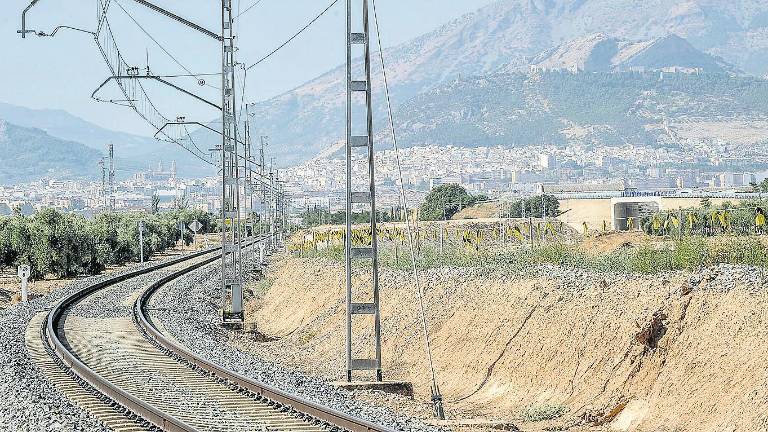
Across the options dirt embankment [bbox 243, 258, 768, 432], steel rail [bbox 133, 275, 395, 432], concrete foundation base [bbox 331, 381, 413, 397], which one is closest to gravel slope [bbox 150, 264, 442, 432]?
concrete foundation base [bbox 331, 381, 413, 397]

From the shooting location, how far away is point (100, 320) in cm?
3488

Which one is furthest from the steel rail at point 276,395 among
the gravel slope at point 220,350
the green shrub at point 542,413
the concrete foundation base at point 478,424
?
the green shrub at point 542,413

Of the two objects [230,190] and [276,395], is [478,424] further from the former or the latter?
[230,190]

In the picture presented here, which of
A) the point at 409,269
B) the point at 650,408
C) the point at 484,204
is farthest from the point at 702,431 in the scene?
the point at 484,204

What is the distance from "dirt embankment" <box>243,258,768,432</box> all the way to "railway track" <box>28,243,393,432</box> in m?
3.08

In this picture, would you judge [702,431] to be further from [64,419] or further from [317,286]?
[317,286]

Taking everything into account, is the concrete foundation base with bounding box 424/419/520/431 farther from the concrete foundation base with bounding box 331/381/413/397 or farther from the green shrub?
the concrete foundation base with bounding box 331/381/413/397

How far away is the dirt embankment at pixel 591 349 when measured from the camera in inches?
645

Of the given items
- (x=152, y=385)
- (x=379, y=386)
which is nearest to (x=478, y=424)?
(x=379, y=386)

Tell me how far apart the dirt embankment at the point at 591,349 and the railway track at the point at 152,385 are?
308 cm

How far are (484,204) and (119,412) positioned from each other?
12019 cm

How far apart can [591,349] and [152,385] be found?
7198 mm

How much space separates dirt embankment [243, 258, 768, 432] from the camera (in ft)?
53.8

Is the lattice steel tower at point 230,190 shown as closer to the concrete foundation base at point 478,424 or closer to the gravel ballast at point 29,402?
the gravel ballast at point 29,402
